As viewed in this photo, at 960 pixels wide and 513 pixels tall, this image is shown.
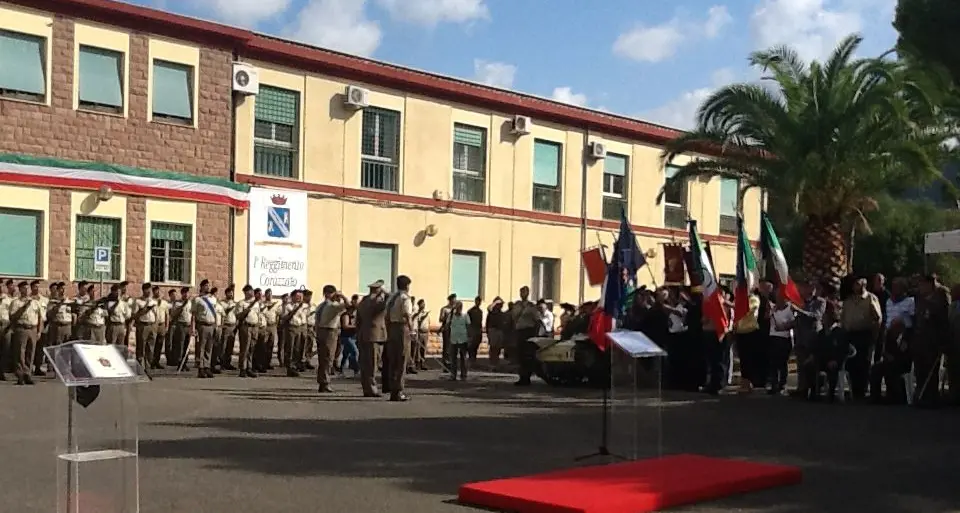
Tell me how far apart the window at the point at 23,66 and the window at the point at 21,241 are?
2.46 m

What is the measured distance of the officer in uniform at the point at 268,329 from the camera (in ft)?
77.9

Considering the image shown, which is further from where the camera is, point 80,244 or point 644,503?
point 80,244

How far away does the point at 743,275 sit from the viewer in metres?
17.5

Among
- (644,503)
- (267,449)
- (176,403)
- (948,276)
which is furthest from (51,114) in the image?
(948,276)

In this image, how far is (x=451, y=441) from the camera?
12648mm

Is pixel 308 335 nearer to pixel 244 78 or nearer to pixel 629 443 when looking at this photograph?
pixel 244 78

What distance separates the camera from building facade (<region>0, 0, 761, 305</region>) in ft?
81.9

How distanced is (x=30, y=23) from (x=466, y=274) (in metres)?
13.7

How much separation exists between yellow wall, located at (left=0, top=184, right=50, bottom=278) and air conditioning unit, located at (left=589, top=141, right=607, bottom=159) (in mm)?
17173

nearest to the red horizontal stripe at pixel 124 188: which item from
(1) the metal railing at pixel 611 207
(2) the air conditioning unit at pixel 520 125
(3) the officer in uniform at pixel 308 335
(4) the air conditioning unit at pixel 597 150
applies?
(3) the officer in uniform at pixel 308 335

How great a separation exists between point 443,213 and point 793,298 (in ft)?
53.6

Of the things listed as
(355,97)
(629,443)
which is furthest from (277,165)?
(629,443)

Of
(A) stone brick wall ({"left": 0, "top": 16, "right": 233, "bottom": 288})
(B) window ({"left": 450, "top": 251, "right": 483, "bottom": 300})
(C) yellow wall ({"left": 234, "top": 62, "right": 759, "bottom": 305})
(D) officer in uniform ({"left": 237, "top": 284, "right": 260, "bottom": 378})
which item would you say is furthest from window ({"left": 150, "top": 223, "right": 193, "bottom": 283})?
(B) window ({"left": 450, "top": 251, "right": 483, "bottom": 300})

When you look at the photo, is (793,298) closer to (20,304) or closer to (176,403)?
(176,403)
